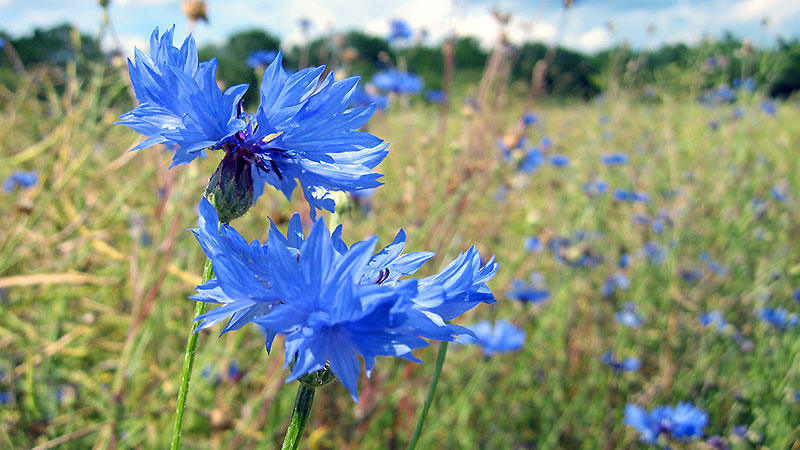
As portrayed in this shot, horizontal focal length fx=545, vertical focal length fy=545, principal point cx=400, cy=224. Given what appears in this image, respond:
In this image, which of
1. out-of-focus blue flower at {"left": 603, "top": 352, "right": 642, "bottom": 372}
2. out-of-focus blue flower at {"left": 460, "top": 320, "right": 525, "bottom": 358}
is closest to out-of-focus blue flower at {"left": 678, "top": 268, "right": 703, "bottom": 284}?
out-of-focus blue flower at {"left": 603, "top": 352, "right": 642, "bottom": 372}

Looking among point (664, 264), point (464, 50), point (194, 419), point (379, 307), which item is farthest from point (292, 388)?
point (464, 50)

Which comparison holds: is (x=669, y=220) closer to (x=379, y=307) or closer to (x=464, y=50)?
(x=379, y=307)

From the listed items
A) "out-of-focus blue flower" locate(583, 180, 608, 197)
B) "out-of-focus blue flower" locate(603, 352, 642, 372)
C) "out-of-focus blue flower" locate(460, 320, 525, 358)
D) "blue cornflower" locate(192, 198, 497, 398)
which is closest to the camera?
"blue cornflower" locate(192, 198, 497, 398)

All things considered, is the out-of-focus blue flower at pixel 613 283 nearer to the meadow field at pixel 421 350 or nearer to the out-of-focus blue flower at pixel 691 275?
the meadow field at pixel 421 350

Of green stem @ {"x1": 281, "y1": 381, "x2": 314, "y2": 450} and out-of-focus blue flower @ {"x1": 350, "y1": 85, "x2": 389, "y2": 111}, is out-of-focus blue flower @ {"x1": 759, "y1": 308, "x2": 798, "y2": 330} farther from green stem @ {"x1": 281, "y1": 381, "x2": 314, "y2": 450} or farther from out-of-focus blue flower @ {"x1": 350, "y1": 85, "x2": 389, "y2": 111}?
green stem @ {"x1": 281, "y1": 381, "x2": 314, "y2": 450}

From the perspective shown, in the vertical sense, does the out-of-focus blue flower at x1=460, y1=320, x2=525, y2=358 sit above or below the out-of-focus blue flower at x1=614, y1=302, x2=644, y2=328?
above

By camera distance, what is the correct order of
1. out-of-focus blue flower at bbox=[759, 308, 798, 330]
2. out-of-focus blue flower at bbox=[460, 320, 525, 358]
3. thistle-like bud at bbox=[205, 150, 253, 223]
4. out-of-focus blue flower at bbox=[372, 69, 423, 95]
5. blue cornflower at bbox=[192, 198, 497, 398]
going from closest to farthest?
blue cornflower at bbox=[192, 198, 497, 398] → thistle-like bud at bbox=[205, 150, 253, 223] → out-of-focus blue flower at bbox=[460, 320, 525, 358] → out-of-focus blue flower at bbox=[759, 308, 798, 330] → out-of-focus blue flower at bbox=[372, 69, 423, 95]

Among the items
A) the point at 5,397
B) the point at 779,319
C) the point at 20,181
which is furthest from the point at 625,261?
the point at 20,181
